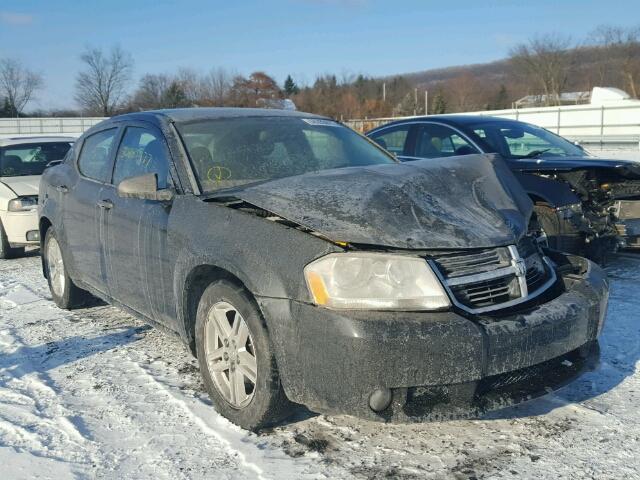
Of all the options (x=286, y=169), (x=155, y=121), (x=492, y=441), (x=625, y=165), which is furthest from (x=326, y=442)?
(x=625, y=165)

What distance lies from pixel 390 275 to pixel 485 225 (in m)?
0.64

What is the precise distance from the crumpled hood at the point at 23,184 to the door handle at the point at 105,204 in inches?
159

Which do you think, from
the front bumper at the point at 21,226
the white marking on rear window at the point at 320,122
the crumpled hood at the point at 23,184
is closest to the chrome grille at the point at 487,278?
the white marking on rear window at the point at 320,122

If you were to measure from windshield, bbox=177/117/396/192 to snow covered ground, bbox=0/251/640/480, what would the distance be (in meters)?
1.25

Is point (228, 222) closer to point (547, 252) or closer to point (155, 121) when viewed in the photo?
point (155, 121)

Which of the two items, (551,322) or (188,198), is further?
(188,198)

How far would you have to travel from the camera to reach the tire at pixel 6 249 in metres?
8.01

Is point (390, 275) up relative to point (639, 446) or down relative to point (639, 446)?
up

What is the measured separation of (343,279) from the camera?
8.98 feet

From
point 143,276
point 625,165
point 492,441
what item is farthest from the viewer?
point 625,165

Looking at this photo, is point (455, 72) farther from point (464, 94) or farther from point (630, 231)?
point (630, 231)

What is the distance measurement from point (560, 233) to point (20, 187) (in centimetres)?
Answer: 627

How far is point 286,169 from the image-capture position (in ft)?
13.0

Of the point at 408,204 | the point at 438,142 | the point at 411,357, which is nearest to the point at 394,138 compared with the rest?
the point at 438,142
